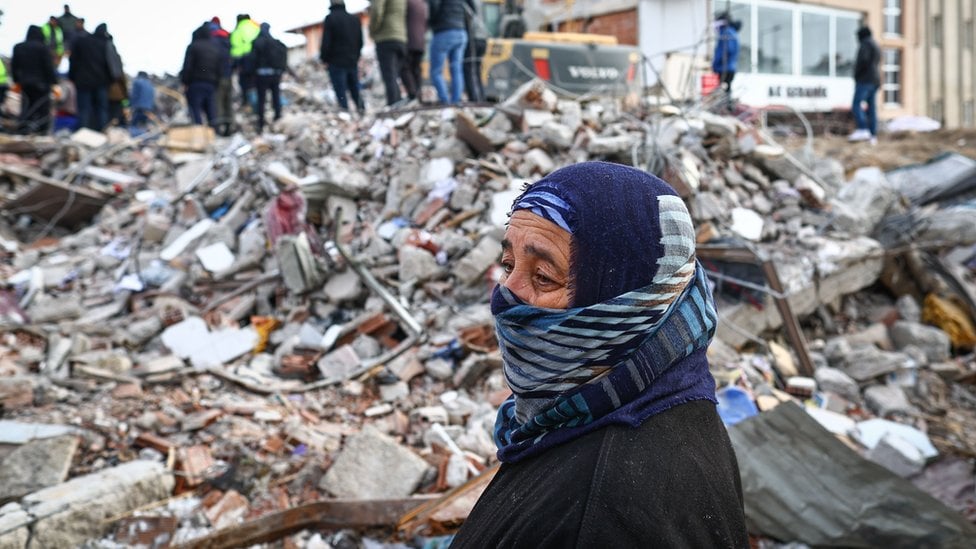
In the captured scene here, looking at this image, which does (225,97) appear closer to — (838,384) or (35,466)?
(35,466)

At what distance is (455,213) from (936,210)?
5827 millimetres

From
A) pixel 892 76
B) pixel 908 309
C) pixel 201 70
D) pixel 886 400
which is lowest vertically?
pixel 886 400

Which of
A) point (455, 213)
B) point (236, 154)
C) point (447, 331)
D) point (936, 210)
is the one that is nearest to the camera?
point (447, 331)

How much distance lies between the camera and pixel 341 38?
10164mm

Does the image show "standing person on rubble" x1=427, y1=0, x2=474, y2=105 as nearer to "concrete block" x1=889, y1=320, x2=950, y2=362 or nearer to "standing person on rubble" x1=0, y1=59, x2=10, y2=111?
"concrete block" x1=889, y1=320, x2=950, y2=362

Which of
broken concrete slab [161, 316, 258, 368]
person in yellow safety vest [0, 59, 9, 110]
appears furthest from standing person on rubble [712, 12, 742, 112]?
person in yellow safety vest [0, 59, 9, 110]

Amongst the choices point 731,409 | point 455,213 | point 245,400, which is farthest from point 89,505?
point 455,213

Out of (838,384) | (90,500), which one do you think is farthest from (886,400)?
(90,500)

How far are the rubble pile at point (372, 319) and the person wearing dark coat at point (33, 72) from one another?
261 centimetres

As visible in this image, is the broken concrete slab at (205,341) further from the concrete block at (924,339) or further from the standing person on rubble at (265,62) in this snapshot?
the concrete block at (924,339)

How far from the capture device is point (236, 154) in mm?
9875

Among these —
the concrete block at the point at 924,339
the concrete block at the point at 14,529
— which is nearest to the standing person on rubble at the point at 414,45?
the concrete block at the point at 924,339

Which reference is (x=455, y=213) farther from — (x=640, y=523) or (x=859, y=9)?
(x=859, y=9)

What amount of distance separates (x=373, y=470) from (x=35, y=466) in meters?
1.94
